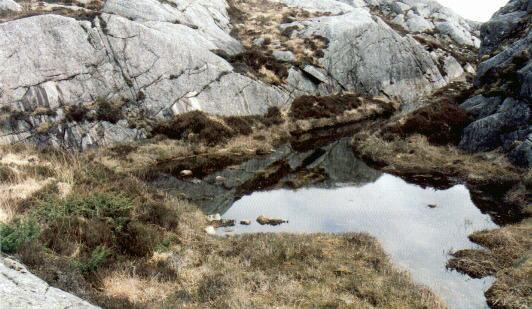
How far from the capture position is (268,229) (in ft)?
51.8

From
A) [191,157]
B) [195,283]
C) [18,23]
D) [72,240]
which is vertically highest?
[18,23]

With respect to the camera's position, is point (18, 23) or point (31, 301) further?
point (18, 23)

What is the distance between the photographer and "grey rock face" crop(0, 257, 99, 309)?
535 cm

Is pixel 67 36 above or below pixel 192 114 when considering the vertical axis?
above

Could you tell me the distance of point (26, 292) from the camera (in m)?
5.71

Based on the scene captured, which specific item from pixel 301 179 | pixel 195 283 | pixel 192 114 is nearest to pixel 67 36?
pixel 192 114

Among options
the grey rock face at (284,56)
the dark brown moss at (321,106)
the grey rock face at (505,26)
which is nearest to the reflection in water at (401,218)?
the dark brown moss at (321,106)

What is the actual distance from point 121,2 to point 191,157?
2158 cm

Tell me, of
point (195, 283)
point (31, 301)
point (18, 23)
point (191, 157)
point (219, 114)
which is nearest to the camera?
point (31, 301)

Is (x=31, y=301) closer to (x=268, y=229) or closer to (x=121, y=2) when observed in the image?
(x=268, y=229)

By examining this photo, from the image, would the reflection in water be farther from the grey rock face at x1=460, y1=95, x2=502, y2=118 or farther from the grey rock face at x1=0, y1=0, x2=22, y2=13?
the grey rock face at x1=0, y1=0, x2=22, y2=13

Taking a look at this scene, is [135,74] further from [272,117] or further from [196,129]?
[272,117]

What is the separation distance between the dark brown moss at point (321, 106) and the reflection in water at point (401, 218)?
15282 mm

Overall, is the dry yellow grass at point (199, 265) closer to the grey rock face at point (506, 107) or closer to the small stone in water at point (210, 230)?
the small stone in water at point (210, 230)
